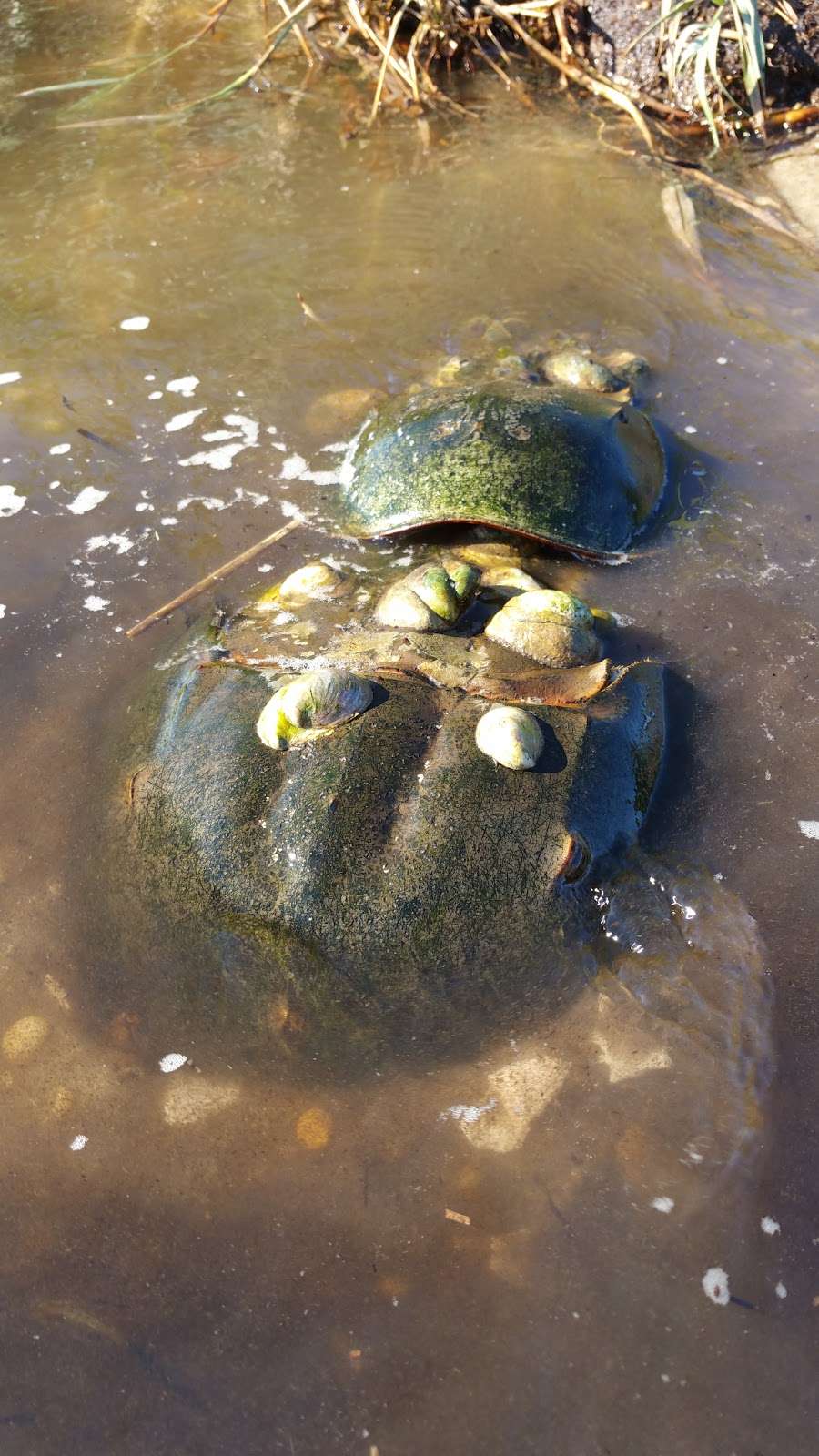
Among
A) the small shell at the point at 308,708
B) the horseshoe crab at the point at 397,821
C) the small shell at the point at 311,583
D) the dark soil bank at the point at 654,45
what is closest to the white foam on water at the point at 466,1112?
the horseshoe crab at the point at 397,821

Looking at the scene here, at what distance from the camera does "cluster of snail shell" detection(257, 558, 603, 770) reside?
2.66 meters

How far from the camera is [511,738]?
8.52ft

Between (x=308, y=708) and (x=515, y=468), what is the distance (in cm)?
139

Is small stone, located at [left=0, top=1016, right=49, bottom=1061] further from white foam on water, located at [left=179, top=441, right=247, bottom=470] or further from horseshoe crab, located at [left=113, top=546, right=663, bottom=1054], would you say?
white foam on water, located at [left=179, top=441, right=247, bottom=470]

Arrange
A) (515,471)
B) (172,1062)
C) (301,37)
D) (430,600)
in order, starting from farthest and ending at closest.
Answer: (301,37), (515,471), (430,600), (172,1062)

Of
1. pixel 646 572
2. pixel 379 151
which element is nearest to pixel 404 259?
pixel 379 151

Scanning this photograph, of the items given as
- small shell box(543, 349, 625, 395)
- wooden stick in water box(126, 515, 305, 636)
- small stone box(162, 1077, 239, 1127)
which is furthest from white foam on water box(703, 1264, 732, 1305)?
small shell box(543, 349, 625, 395)

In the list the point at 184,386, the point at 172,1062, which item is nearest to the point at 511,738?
the point at 172,1062

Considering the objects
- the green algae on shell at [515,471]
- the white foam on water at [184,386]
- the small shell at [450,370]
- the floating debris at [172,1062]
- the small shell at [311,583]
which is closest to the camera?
the floating debris at [172,1062]

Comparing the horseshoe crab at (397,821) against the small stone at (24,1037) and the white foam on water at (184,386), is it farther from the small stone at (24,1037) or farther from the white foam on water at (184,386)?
the white foam on water at (184,386)

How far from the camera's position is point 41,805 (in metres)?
3.07

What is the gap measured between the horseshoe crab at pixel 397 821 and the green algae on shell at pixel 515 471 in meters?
0.67

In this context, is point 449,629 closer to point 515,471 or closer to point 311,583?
point 311,583

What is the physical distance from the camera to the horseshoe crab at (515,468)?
3.55 metres
